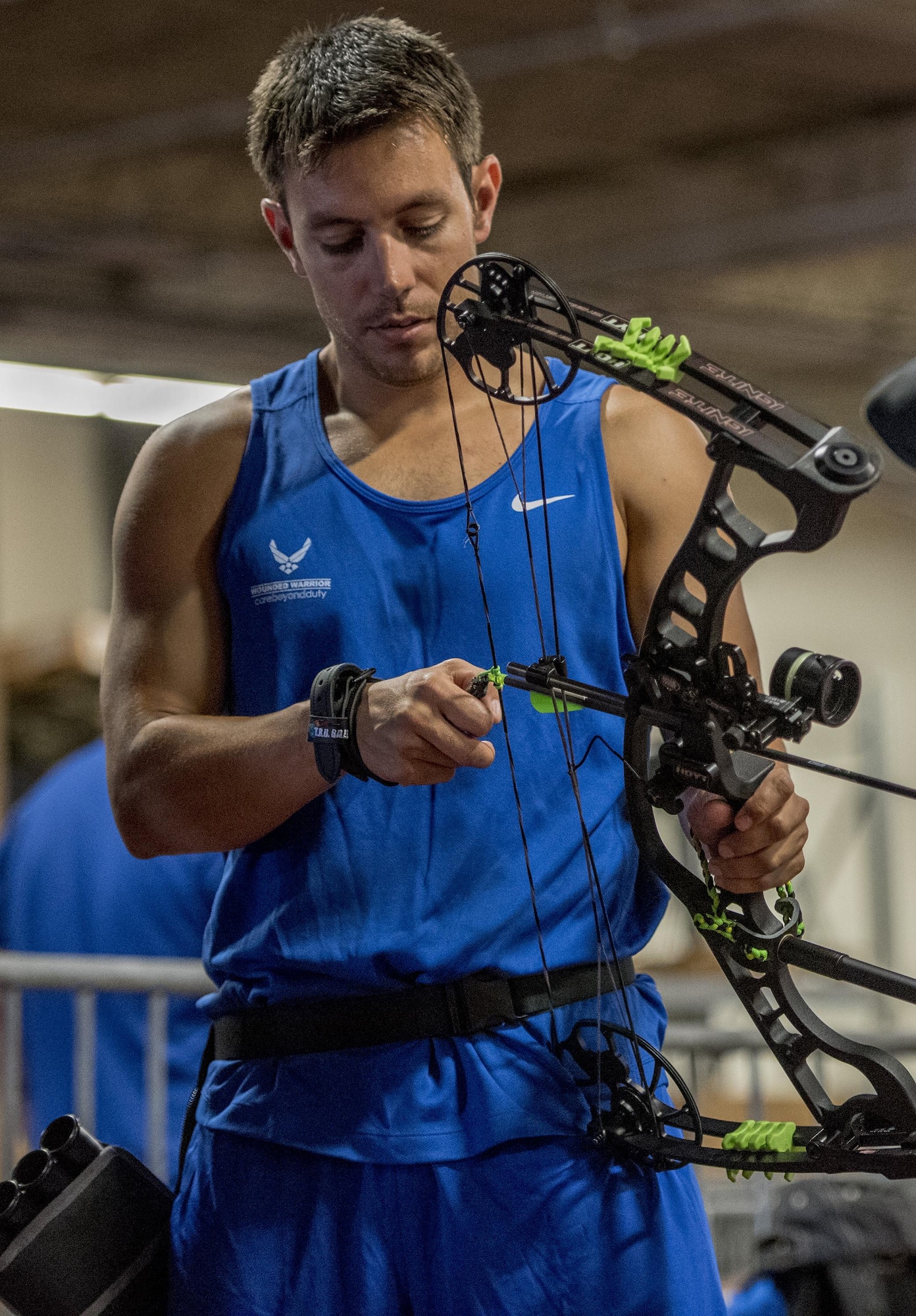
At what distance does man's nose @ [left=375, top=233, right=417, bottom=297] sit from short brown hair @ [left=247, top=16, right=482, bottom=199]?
118mm

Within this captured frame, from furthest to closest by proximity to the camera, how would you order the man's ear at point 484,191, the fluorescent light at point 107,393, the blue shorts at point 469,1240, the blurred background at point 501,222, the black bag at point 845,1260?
the fluorescent light at point 107,393
the blurred background at point 501,222
the black bag at point 845,1260
the man's ear at point 484,191
the blue shorts at point 469,1240

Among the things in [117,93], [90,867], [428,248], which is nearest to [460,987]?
[428,248]

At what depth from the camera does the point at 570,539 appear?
5.57 ft

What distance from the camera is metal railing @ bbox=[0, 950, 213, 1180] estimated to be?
3494 mm

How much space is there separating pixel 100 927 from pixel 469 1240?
2655 mm

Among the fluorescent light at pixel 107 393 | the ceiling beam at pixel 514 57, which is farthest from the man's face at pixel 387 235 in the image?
the fluorescent light at pixel 107 393

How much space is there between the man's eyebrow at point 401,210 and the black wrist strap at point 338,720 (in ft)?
1.56

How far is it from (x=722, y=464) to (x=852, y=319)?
7.04m

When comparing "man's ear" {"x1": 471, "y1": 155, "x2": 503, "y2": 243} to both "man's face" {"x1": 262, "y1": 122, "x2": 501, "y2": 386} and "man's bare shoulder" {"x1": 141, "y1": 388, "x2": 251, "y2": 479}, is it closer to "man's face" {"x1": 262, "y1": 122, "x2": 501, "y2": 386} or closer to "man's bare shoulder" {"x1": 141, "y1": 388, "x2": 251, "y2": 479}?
"man's face" {"x1": 262, "y1": 122, "x2": 501, "y2": 386}

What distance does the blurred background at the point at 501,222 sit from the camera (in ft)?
17.9

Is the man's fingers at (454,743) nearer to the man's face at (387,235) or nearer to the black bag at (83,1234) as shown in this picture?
the man's face at (387,235)

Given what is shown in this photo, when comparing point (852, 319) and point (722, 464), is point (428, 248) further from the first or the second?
point (852, 319)

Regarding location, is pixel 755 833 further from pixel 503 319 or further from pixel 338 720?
pixel 503 319

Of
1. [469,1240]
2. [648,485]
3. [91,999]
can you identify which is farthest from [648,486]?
[91,999]
